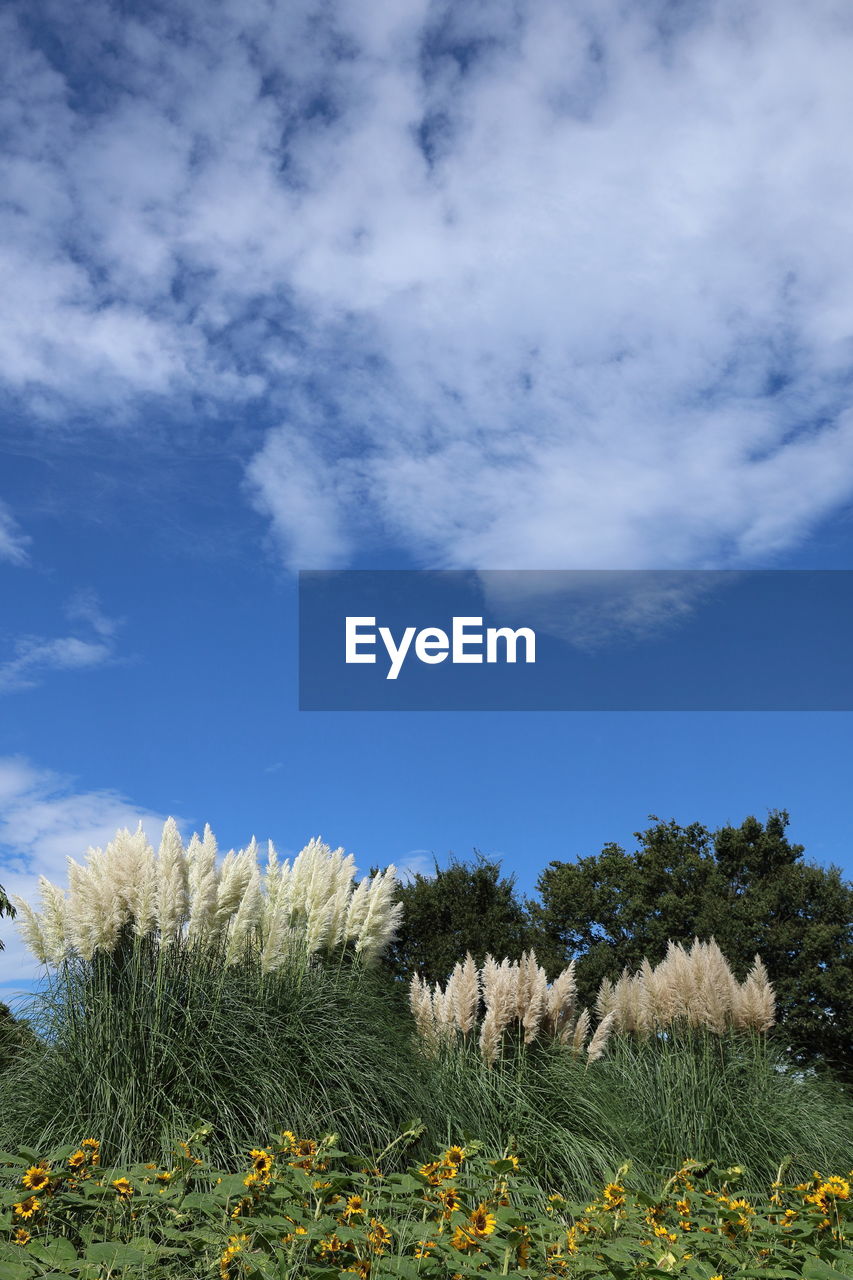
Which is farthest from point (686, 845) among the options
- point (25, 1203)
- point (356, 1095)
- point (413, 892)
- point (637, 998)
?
point (25, 1203)

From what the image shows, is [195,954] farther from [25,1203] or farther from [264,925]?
[25,1203]

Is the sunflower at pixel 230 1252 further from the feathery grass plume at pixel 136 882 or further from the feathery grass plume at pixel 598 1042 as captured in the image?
the feathery grass plume at pixel 598 1042

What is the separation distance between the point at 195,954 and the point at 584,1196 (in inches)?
107

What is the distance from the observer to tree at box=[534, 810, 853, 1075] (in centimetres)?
1858

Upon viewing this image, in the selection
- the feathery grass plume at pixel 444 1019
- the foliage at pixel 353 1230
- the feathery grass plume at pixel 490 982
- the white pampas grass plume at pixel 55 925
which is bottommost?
the foliage at pixel 353 1230

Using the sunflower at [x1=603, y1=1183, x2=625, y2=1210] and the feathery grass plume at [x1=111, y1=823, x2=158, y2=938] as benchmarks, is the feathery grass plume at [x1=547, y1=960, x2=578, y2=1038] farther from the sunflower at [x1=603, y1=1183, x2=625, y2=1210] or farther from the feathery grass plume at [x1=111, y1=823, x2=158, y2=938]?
the sunflower at [x1=603, y1=1183, x2=625, y2=1210]

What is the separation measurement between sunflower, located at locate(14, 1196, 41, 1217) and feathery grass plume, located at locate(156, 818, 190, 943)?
279cm

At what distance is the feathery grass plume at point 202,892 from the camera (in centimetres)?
638

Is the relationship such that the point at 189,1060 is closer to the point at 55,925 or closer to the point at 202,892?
the point at 202,892

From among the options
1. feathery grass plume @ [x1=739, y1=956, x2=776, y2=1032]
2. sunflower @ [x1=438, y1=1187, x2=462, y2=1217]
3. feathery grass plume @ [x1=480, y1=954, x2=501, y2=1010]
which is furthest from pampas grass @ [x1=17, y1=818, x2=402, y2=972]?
feathery grass plume @ [x1=739, y1=956, x2=776, y2=1032]

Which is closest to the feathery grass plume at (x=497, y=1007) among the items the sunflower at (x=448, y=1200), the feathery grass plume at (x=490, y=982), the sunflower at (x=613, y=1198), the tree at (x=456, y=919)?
the feathery grass plume at (x=490, y=982)

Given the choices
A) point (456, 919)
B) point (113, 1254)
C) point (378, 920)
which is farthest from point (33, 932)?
point (456, 919)

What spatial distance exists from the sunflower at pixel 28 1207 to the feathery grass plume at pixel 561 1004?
4487 millimetres

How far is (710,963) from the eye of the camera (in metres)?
8.02
